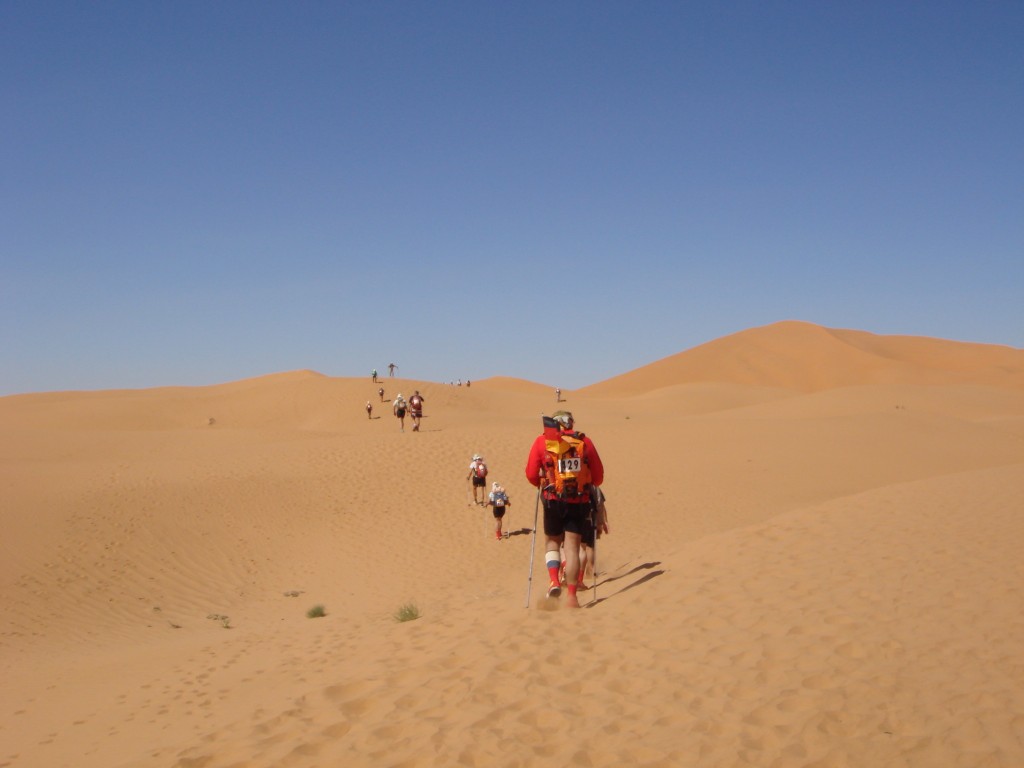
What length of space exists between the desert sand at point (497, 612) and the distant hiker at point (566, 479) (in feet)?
2.16

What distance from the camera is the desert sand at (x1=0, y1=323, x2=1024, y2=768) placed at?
4824 millimetres

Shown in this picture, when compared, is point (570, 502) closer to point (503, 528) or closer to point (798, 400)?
point (503, 528)

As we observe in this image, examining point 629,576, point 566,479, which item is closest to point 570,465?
point 566,479

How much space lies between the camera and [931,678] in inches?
209

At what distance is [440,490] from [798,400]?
90.1 feet

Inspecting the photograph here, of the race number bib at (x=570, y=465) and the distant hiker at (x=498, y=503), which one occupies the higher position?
the race number bib at (x=570, y=465)

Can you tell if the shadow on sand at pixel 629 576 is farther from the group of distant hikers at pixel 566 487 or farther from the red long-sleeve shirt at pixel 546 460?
the red long-sleeve shirt at pixel 546 460

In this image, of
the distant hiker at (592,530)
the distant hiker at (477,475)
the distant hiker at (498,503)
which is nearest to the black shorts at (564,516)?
the distant hiker at (592,530)

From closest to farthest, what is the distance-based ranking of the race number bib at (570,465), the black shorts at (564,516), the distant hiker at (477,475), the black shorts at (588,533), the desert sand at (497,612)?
the desert sand at (497,612)
the race number bib at (570,465)
the black shorts at (564,516)
the black shorts at (588,533)
the distant hiker at (477,475)

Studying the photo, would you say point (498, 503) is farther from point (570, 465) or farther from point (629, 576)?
point (570, 465)

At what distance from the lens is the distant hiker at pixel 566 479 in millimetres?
7840

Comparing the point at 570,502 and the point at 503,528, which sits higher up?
the point at 570,502

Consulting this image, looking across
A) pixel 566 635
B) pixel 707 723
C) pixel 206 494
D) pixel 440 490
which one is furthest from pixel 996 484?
pixel 206 494

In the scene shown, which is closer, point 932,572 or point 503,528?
point 932,572
